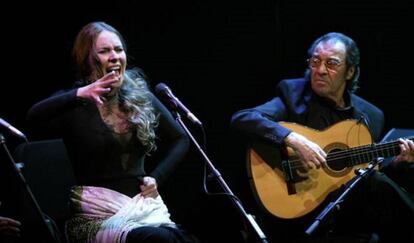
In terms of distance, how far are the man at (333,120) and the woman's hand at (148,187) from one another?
0.89 meters

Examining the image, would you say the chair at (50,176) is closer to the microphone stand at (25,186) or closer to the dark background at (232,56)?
the microphone stand at (25,186)

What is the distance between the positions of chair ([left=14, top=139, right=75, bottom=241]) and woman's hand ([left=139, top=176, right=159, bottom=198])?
432 mm

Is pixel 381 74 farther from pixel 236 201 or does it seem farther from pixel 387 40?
pixel 236 201

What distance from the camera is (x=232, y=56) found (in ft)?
16.3

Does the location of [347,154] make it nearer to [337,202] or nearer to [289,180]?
[289,180]

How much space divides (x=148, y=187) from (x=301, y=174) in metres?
1.13

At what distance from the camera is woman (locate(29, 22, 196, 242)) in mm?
3639

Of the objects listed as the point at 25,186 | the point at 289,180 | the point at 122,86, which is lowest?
the point at 289,180

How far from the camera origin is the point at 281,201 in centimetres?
434

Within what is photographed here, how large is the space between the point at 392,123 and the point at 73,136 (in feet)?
8.75

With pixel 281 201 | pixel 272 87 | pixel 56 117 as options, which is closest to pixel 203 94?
pixel 272 87

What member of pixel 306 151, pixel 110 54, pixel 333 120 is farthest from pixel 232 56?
pixel 110 54

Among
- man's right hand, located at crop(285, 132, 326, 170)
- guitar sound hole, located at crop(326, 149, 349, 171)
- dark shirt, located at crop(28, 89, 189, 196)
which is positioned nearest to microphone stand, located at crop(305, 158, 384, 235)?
man's right hand, located at crop(285, 132, 326, 170)

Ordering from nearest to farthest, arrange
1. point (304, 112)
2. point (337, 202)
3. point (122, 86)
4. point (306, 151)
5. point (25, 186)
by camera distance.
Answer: point (25, 186) → point (337, 202) → point (122, 86) → point (306, 151) → point (304, 112)
